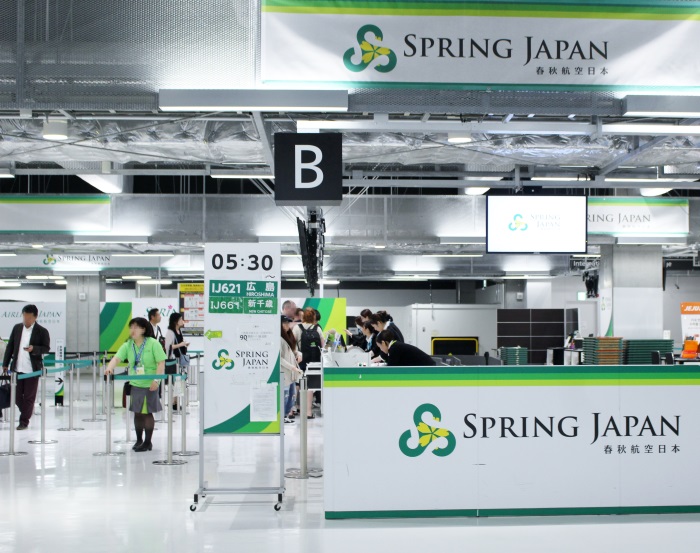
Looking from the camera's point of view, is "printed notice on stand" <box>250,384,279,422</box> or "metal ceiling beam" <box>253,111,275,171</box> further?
"metal ceiling beam" <box>253,111,275,171</box>

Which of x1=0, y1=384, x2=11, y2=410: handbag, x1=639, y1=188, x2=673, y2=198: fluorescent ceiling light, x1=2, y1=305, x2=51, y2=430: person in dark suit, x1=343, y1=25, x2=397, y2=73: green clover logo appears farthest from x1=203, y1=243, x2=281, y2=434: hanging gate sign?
x1=639, y1=188, x2=673, y2=198: fluorescent ceiling light

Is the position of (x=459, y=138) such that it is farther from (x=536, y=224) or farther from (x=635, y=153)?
(x=536, y=224)

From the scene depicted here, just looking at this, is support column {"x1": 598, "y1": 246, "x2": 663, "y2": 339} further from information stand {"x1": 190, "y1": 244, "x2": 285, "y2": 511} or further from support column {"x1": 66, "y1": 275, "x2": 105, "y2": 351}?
support column {"x1": 66, "y1": 275, "x2": 105, "y2": 351}

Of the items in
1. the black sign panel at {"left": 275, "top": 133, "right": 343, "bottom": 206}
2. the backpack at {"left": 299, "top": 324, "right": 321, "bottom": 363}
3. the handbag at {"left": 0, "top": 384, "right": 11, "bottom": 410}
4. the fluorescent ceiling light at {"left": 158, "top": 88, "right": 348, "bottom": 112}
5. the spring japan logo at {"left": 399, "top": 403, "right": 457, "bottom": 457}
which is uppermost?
the fluorescent ceiling light at {"left": 158, "top": 88, "right": 348, "bottom": 112}

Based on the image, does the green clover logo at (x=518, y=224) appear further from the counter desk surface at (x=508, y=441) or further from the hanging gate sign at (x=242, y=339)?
the hanging gate sign at (x=242, y=339)

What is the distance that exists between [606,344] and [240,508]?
385 inches

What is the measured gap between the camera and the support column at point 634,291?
1560 cm

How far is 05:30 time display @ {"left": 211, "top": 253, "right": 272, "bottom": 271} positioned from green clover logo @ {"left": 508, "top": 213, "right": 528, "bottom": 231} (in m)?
4.94

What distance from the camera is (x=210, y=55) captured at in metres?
5.90

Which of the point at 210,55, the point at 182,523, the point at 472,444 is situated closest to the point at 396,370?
the point at 472,444

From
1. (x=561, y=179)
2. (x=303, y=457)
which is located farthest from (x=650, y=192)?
(x=303, y=457)

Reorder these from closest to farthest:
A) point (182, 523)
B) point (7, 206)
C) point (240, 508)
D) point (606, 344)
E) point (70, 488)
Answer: point (182, 523)
point (240, 508)
point (70, 488)
point (7, 206)
point (606, 344)

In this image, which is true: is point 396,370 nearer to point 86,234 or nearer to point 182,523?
point 182,523

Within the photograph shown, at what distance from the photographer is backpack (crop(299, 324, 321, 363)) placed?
38.3ft
